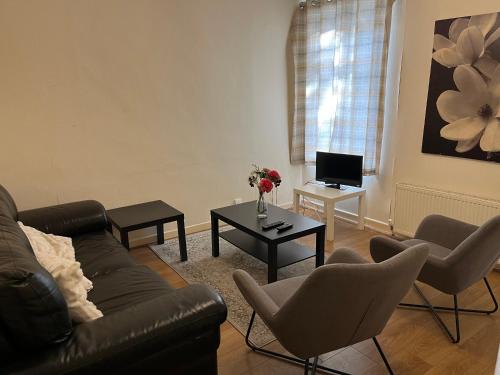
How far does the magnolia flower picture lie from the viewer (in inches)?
114

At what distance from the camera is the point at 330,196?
3.76 meters

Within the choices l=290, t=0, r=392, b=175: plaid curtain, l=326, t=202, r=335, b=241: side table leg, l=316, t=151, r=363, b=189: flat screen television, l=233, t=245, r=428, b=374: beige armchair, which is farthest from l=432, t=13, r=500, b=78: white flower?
l=233, t=245, r=428, b=374: beige armchair

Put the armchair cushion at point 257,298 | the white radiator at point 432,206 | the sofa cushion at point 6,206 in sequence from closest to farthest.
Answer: the armchair cushion at point 257,298
the sofa cushion at point 6,206
the white radiator at point 432,206

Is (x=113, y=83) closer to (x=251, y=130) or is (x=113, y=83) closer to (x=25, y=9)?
(x=25, y=9)

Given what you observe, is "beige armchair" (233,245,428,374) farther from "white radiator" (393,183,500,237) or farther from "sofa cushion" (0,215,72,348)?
"white radiator" (393,183,500,237)

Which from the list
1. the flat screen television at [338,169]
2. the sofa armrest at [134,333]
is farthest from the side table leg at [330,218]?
the sofa armrest at [134,333]

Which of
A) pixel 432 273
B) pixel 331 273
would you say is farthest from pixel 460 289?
pixel 331 273

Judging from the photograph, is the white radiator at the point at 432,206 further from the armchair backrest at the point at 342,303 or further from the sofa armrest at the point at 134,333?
the sofa armrest at the point at 134,333

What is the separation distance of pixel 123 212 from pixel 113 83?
1139 millimetres

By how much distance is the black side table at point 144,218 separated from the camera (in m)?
2.99

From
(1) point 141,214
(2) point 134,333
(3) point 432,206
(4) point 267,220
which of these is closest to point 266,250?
(4) point 267,220

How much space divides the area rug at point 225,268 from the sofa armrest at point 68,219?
771 mm

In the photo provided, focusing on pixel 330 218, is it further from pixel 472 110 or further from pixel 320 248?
pixel 472 110

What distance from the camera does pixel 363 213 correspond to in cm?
405
